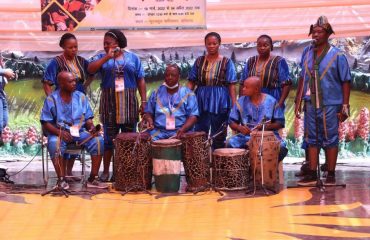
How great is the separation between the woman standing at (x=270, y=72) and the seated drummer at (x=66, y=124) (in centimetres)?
→ 171

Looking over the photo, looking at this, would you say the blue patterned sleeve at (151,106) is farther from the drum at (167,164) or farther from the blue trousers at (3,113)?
the blue trousers at (3,113)

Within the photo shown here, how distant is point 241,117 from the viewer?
7297 mm

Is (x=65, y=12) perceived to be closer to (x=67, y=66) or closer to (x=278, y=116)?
(x=67, y=66)

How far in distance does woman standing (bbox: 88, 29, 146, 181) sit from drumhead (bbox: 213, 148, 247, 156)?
98 centimetres

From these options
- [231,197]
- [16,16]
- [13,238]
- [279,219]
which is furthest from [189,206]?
[16,16]

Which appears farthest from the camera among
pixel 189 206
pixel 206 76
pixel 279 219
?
pixel 206 76

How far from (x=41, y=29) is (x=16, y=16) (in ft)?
1.12

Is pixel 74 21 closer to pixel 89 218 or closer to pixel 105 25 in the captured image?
pixel 105 25

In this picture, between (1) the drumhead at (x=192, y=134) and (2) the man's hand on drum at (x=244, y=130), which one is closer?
(1) the drumhead at (x=192, y=134)

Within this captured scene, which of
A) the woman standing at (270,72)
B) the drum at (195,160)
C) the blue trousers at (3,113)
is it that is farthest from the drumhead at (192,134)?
the blue trousers at (3,113)

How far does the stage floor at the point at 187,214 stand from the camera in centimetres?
524

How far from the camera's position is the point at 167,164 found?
22.9 feet


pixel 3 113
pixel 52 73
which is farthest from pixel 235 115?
pixel 3 113

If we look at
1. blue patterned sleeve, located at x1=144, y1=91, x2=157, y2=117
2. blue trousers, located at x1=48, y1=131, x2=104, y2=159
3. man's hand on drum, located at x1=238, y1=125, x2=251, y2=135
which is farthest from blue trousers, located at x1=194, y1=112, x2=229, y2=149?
blue trousers, located at x1=48, y1=131, x2=104, y2=159
